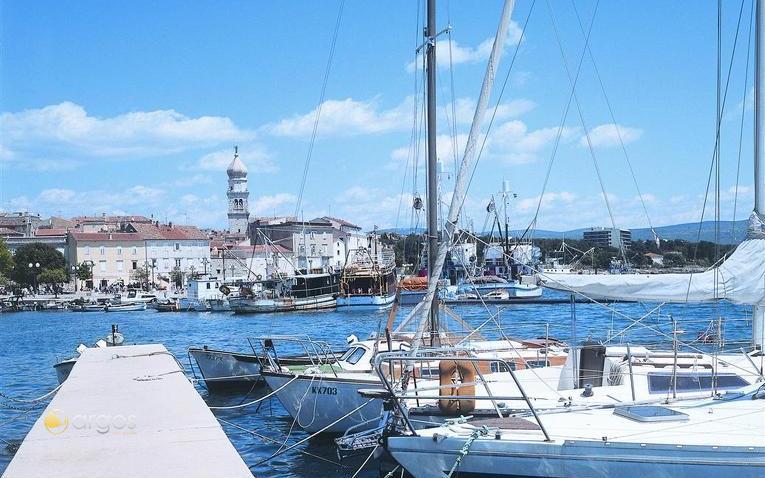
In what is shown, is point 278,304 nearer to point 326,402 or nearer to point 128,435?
point 326,402

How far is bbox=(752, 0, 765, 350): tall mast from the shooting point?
15.7 m

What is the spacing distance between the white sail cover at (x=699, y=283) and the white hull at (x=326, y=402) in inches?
235

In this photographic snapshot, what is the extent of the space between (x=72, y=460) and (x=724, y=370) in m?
11.3

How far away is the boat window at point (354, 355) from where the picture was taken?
22391mm

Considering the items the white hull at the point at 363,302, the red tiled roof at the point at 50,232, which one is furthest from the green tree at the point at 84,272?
the white hull at the point at 363,302

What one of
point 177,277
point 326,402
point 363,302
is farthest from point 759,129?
point 177,277

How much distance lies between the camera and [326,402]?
2028cm

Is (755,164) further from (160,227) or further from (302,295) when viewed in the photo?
(160,227)

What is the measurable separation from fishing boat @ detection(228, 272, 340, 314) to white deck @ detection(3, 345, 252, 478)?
67205 millimetres

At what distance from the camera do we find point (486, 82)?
1577cm

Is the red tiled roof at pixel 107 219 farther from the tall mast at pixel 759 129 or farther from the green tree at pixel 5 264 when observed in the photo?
the tall mast at pixel 759 129

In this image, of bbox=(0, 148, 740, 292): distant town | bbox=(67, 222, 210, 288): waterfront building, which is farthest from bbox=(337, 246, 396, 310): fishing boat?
bbox=(67, 222, 210, 288): waterfront building

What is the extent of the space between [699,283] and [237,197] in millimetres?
175649

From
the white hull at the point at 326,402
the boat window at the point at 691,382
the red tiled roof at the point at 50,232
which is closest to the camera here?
the boat window at the point at 691,382
